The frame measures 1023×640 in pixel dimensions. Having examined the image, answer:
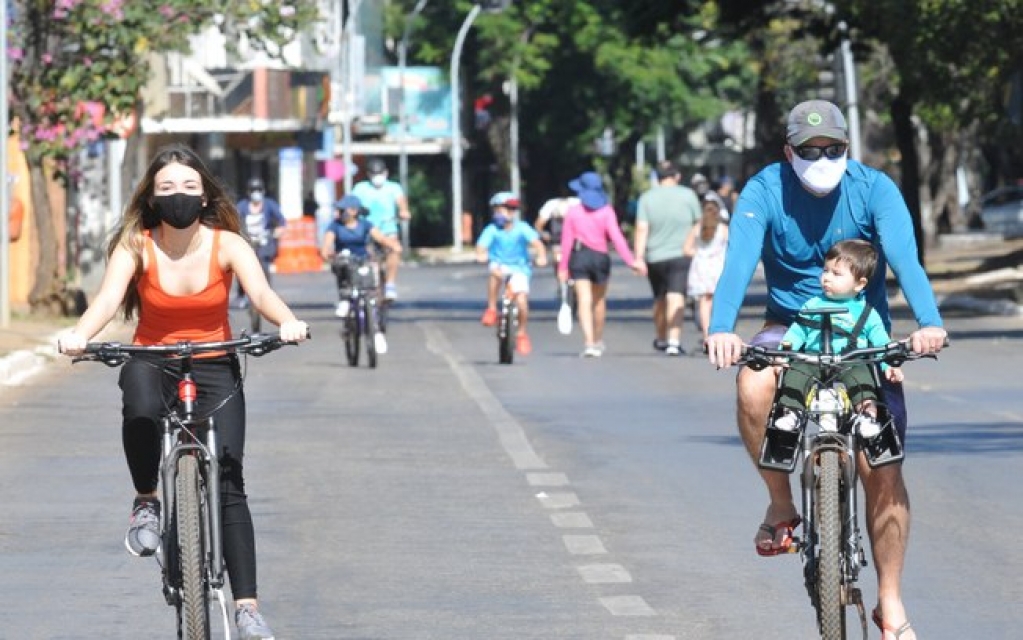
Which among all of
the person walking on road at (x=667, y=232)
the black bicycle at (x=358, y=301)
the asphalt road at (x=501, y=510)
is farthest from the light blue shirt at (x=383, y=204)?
the asphalt road at (x=501, y=510)

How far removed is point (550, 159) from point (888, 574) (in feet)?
304

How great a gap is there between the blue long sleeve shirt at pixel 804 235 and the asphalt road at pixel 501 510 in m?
1.29

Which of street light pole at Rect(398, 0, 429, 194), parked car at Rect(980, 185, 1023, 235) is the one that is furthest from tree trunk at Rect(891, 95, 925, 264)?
street light pole at Rect(398, 0, 429, 194)

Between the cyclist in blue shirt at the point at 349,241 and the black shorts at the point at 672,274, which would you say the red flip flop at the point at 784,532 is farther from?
the black shorts at the point at 672,274

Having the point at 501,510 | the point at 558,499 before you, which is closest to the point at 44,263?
the point at 558,499

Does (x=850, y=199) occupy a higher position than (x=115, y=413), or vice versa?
(x=850, y=199)

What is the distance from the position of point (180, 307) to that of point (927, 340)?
7.13ft

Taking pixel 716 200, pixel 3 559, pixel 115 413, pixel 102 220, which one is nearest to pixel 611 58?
pixel 102 220

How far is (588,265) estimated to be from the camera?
26625 mm

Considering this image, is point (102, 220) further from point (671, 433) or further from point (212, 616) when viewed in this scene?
point (212, 616)

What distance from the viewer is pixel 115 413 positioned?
65.4 ft

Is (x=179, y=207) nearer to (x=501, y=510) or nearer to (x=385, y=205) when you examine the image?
(x=501, y=510)

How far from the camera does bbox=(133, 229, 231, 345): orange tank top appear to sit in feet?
27.8

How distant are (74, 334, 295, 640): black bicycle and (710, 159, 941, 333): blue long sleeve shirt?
1.33 metres
